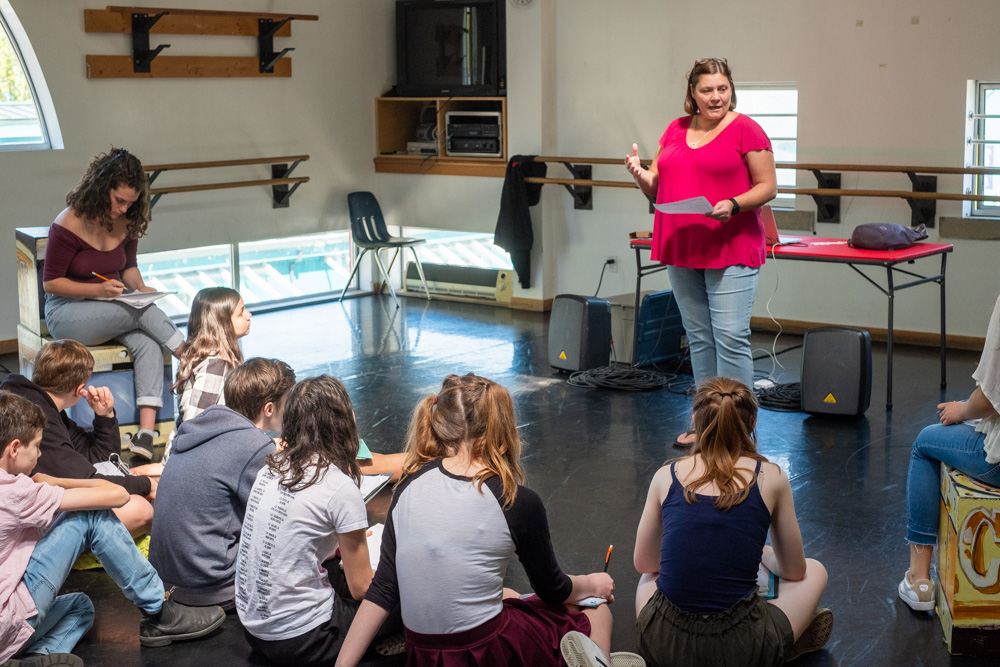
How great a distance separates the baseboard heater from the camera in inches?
304

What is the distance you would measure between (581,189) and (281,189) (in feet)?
7.04

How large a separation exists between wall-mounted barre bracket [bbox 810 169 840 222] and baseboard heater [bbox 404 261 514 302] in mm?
2294

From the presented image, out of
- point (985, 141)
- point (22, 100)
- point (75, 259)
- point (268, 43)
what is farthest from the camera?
point (268, 43)

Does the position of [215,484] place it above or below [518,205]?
below

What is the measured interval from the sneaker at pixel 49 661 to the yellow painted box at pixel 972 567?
210 cm

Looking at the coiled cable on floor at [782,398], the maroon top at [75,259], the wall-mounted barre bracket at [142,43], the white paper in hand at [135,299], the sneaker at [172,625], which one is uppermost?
the wall-mounted barre bracket at [142,43]

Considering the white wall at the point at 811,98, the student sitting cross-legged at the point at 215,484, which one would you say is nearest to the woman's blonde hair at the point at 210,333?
the student sitting cross-legged at the point at 215,484

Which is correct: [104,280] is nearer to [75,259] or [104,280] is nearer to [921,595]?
[75,259]

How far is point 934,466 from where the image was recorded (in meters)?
2.76

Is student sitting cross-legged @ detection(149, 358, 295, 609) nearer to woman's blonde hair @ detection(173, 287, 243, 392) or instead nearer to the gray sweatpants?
woman's blonde hair @ detection(173, 287, 243, 392)

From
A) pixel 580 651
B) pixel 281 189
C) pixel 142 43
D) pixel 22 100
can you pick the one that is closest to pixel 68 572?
pixel 580 651

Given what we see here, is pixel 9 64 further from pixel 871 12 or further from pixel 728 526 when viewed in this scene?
pixel 728 526

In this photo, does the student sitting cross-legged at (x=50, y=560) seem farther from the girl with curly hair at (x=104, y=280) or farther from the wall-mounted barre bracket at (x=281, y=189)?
the wall-mounted barre bracket at (x=281, y=189)

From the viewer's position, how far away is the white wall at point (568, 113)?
593cm
